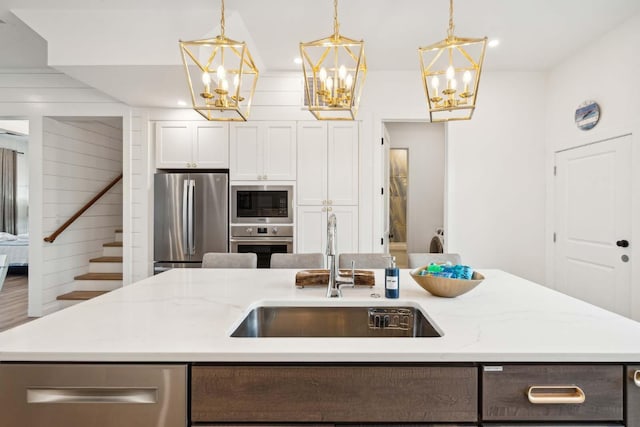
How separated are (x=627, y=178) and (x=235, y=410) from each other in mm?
3548

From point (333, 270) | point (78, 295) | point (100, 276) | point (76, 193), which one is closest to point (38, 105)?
point (76, 193)

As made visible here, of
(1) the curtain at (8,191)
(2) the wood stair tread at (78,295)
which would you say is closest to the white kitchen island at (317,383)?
(2) the wood stair tread at (78,295)

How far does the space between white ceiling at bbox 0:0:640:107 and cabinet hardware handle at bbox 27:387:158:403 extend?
2.53 m

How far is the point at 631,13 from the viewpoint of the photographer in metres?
2.90

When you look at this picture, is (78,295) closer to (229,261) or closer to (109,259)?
(109,259)

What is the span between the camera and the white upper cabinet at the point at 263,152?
4035 mm

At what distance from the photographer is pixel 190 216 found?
3988 millimetres

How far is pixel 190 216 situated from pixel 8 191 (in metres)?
6.35

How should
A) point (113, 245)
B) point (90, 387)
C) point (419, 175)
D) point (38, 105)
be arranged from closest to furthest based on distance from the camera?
point (90, 387) → point (38, 105) → point (113, 245) → point (419, 175)

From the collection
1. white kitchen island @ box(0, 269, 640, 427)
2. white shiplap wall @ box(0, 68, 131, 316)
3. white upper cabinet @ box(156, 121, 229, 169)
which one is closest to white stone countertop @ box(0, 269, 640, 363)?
white kitchen island @ box(0, 269, 640, 427)

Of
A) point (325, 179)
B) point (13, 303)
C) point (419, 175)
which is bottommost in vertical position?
point (13, 303)

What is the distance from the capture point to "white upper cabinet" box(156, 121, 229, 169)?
4051mm

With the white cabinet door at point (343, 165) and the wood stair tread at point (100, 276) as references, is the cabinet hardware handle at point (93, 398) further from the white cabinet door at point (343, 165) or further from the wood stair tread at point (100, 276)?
the wood stair tread at point (100, 276)

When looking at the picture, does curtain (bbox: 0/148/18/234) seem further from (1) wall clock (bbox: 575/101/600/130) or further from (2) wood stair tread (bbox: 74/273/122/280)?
(1) wall clock (bbox: 575/101/600/130)
